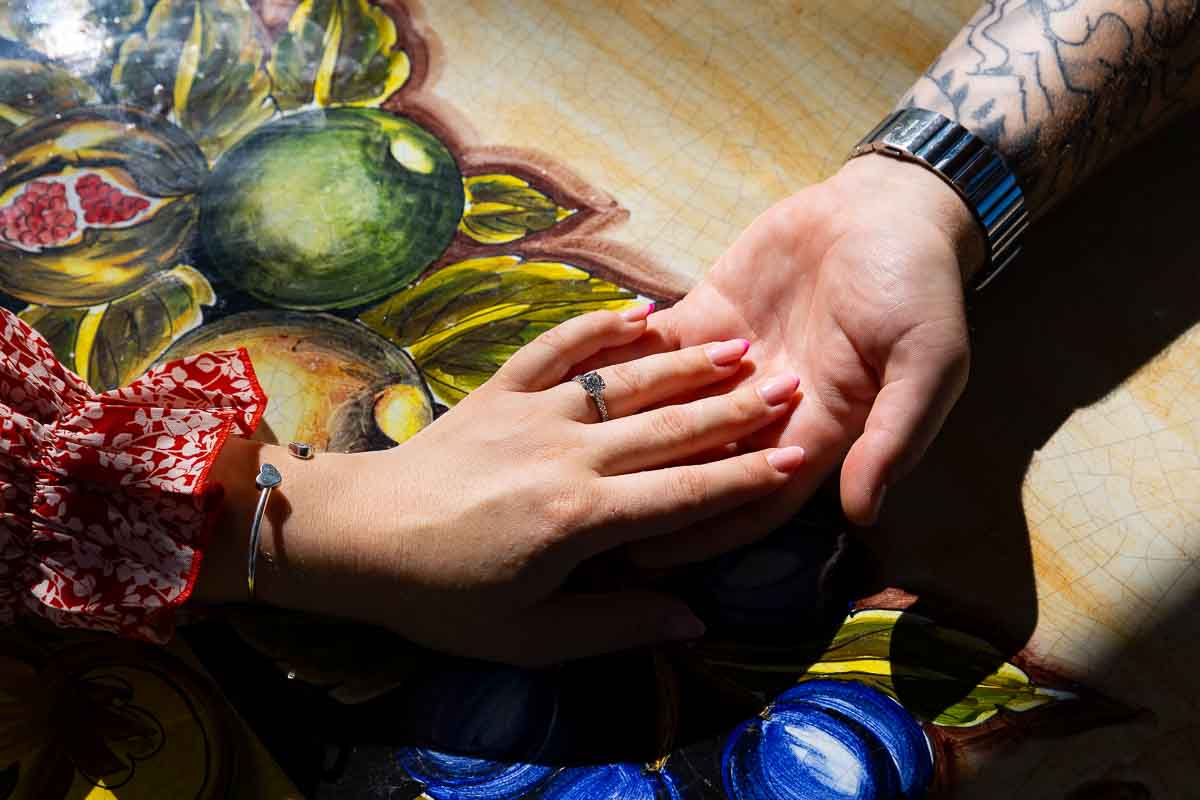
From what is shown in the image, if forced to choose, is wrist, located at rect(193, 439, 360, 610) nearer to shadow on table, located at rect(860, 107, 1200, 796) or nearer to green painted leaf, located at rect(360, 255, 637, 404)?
green painted leaf, located at rect(360, 255, 637, 404)

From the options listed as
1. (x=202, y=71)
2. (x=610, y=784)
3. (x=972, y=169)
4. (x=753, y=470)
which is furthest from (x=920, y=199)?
(x=202, y=71)

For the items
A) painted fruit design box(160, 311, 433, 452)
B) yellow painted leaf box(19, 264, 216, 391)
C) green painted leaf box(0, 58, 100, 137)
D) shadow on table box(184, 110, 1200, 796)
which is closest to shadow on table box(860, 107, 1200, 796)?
shadow on table box(184, 110, 1200, 796)

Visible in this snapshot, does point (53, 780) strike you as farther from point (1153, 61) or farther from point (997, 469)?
point (1153, 61)

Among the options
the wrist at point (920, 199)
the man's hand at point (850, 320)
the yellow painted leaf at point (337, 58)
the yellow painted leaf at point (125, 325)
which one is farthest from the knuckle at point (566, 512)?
the yellow painted leaf at point (337, 58)

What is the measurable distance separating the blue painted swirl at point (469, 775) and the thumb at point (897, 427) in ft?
1.30

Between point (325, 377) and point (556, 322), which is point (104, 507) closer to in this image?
point (325, 377)

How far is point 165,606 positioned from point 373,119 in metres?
0.74

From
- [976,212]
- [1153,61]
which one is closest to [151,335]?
[976,212]

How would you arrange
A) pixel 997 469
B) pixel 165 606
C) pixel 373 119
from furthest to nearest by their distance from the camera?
pixel 373 119
pixel 997 469
pixel 165 606

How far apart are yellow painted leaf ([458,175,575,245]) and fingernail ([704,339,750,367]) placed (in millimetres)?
339

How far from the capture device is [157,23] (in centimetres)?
148

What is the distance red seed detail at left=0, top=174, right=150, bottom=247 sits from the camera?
1319mm

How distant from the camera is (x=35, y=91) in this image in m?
1.42

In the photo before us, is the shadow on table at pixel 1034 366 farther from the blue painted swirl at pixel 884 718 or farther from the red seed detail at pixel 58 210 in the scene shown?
the red seed detail at pixel 58 210
